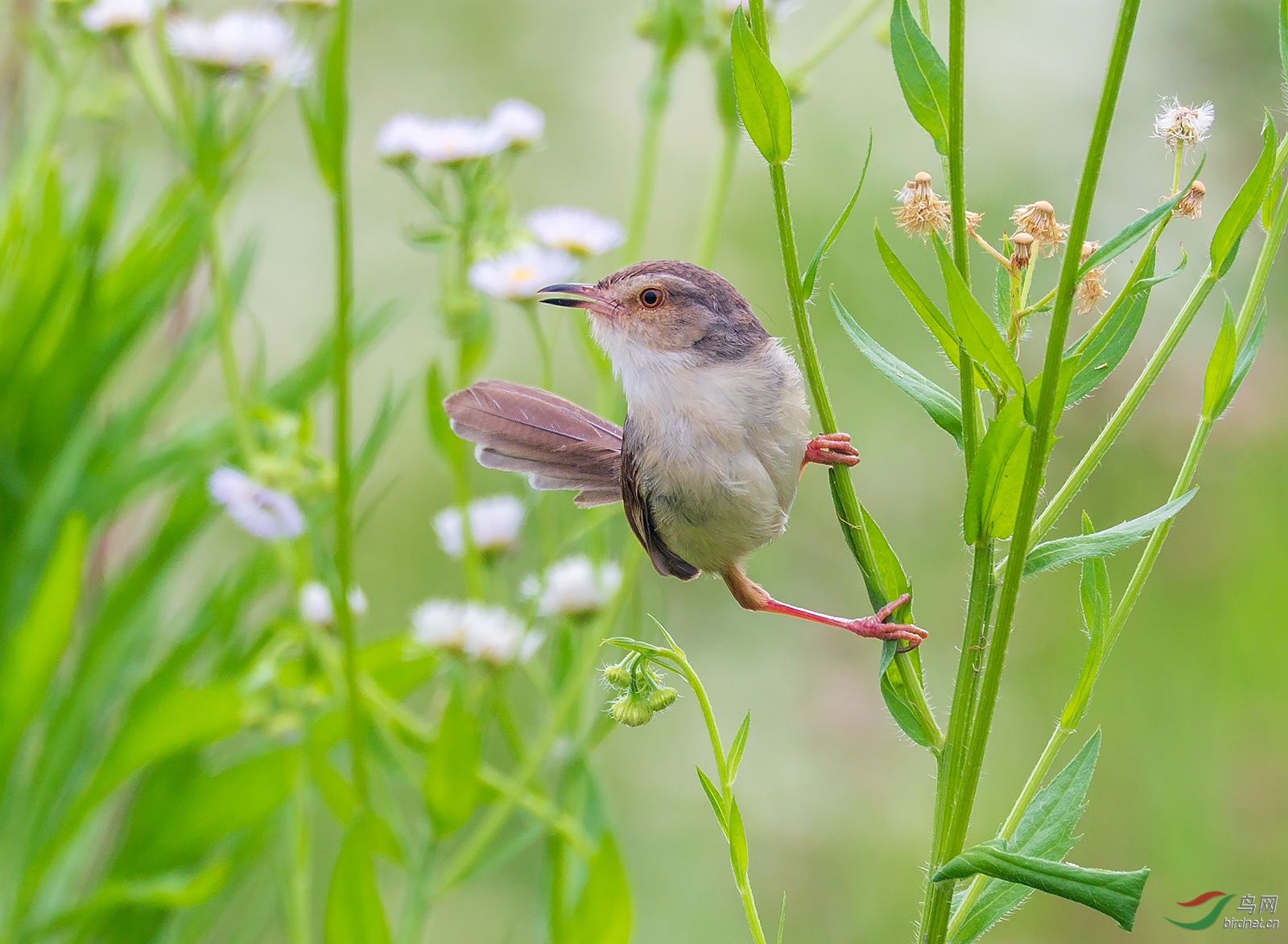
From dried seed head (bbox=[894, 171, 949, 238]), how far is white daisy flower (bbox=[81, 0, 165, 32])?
178cm

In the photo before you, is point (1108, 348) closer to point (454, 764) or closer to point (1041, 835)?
point (1041, 835)

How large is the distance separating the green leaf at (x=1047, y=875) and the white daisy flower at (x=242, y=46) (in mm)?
1779

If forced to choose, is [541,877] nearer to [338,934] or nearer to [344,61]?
[338,934]

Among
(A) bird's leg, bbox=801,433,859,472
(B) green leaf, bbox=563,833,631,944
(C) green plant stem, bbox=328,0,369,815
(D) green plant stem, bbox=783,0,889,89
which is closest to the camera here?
(A) bird's leg, bbox=801,433,859,472

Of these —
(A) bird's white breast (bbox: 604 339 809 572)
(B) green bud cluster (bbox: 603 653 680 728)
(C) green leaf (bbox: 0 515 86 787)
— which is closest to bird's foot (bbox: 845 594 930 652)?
(B) green bud cluster (bbox: 603 653 680 728)

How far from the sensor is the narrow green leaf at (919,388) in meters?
0.92

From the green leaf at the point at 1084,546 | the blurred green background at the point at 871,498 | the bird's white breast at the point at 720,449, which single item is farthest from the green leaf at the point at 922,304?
the blurred green background at the point at 871,498

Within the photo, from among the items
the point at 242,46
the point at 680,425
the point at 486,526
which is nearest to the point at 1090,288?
the point at 680,425

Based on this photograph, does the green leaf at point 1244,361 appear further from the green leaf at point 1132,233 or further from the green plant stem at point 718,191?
the green plant stem at point 718,191

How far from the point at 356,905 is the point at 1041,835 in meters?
1.13

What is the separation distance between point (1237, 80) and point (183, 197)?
317 centimetres

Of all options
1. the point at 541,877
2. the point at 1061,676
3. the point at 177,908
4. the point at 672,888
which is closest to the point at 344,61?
the point at 541,877

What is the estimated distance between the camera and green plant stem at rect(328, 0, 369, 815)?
137cm

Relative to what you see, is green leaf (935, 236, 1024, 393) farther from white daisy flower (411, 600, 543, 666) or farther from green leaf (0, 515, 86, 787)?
green leaf (0, 515, 86, 787)
